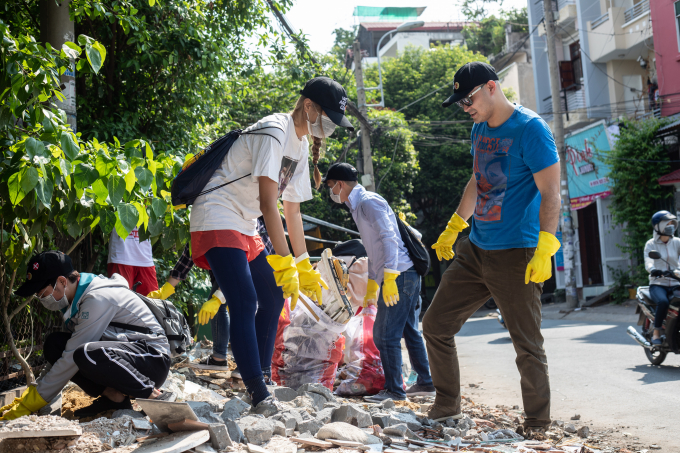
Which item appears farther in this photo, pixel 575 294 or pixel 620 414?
pixel 575 294

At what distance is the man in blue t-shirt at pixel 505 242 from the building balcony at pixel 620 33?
17985mm

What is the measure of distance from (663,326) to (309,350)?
161 inches

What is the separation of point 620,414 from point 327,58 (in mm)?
19159

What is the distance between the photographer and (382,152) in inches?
848

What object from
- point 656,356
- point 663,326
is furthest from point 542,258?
point 656,356

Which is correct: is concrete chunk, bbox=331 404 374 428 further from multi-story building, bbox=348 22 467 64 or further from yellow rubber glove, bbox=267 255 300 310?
multi-story building, bbox=348 22 467 64

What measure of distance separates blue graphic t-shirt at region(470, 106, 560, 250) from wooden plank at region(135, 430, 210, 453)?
5.98ft

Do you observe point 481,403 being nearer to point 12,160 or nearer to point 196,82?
point 12,160

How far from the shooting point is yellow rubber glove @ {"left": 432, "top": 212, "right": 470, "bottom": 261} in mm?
3996

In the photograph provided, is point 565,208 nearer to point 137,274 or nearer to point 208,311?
point 137,274

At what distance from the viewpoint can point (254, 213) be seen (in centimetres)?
342

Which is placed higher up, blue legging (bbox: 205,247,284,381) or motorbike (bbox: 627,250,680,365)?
blue legging (bbox: 205,247,284,381)

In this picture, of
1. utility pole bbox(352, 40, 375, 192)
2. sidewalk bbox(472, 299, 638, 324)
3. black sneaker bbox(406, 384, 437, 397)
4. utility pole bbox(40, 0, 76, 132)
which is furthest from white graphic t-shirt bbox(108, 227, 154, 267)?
sidewalk bbox(472, 299, 638, 324)

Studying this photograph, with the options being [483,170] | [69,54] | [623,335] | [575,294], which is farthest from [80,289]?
[575,294]
